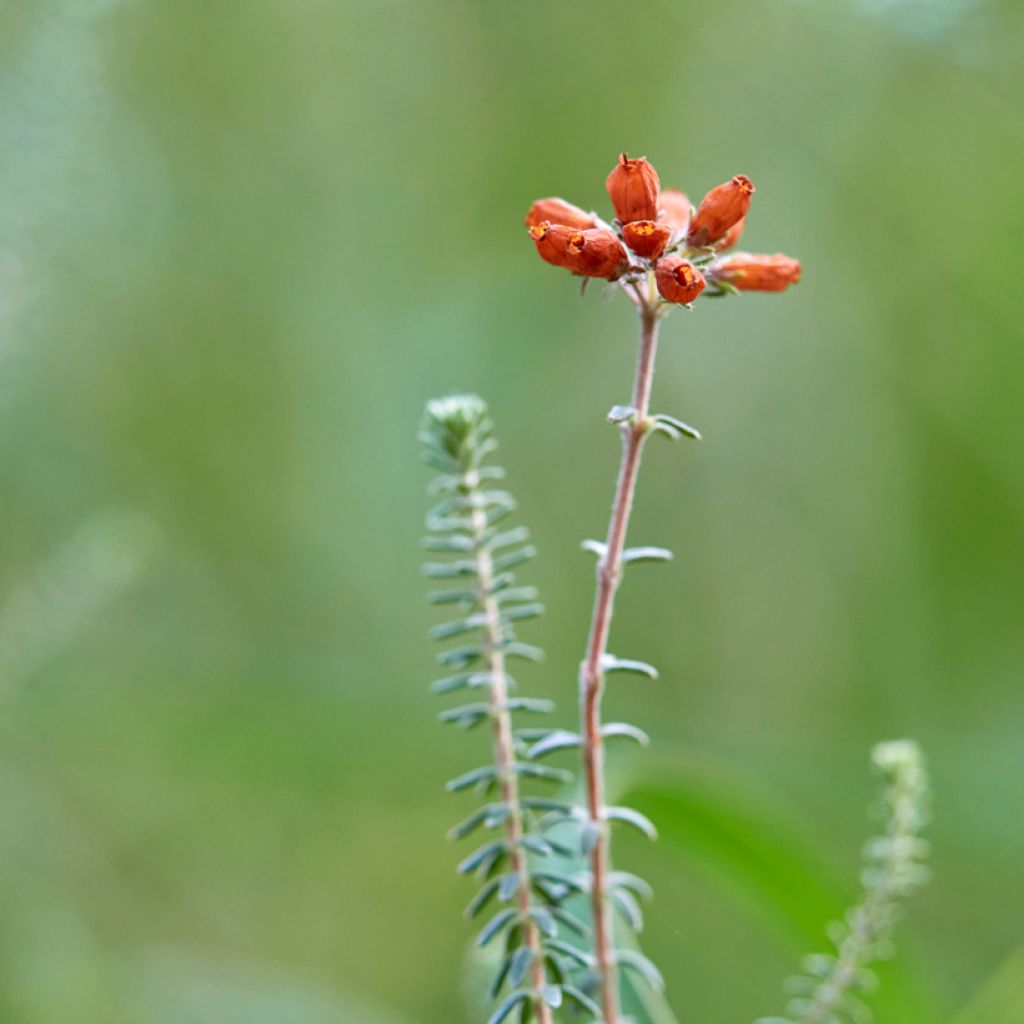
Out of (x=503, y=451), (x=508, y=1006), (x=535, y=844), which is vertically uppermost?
(x=503, y=451)

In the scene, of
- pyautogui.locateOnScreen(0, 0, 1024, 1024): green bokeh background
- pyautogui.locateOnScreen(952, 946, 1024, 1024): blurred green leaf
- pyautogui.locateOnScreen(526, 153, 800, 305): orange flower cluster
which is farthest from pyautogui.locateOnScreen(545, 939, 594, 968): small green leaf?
pyautogui.locateOnScreen(0, 0, 1024, 1024): green bokeh background

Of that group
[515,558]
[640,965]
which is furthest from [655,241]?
[640,965]

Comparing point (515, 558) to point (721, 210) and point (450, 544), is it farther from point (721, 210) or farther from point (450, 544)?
point (721, 210)

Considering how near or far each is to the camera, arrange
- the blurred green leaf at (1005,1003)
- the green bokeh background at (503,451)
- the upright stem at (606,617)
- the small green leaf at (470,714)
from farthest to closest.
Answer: the green bokeh background at (503,451)
the blurred green leaf at (1005,1003)
the small green leaf at (470,714)
the upright stem at (606,617)

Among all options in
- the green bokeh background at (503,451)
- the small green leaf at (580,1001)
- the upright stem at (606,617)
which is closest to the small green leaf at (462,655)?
the upright stem at (606,617)

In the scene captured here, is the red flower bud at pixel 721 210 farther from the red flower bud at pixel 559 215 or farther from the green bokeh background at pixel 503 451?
the green bokeh background at pixel 503 451

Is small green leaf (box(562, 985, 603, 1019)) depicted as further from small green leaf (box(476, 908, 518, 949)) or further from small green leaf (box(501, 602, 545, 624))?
small green leaf (box(501, 602, 545, 624))
